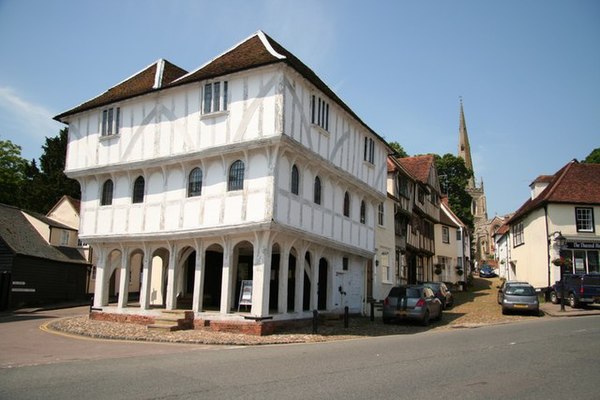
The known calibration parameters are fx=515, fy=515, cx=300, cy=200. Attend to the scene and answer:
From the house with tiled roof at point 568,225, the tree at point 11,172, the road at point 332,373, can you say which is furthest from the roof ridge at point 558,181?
the tree at point 11,172

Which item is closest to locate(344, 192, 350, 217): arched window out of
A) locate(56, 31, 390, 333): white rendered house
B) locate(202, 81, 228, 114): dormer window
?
locate(56, 31, 390, 333): white rendered house

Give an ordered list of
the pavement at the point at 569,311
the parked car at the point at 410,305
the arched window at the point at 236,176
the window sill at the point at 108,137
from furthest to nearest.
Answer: the pavement at the point at 569,311
the window sill at the point at 108,137
the parked car at the point at 410,305
the arched window at the point at 236,176

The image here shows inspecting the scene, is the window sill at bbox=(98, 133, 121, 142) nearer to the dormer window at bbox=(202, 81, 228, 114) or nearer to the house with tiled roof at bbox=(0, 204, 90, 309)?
A: the dormer window at bbox=(202, 81, 228, 114)

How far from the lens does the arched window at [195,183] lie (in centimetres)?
2083

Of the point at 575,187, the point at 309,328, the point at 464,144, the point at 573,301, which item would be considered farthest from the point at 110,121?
the point at 464,144

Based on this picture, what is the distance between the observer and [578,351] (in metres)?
12.6

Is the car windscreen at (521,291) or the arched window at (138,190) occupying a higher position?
the arched window at (138,190)

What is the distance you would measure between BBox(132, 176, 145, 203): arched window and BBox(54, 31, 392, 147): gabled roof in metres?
3.69

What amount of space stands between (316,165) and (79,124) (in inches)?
469

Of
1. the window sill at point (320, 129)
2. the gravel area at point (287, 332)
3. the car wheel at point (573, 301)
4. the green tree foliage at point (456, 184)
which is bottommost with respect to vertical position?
the gravel area at point (287, 332)

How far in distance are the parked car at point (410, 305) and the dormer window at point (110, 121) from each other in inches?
564

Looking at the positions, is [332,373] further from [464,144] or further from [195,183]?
[464,144]

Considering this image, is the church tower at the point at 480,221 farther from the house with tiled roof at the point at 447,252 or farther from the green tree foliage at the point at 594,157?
the house with tiled roof at the point at 447,252

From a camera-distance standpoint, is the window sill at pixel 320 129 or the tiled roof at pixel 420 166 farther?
the tiled roof at pixel 420 166
